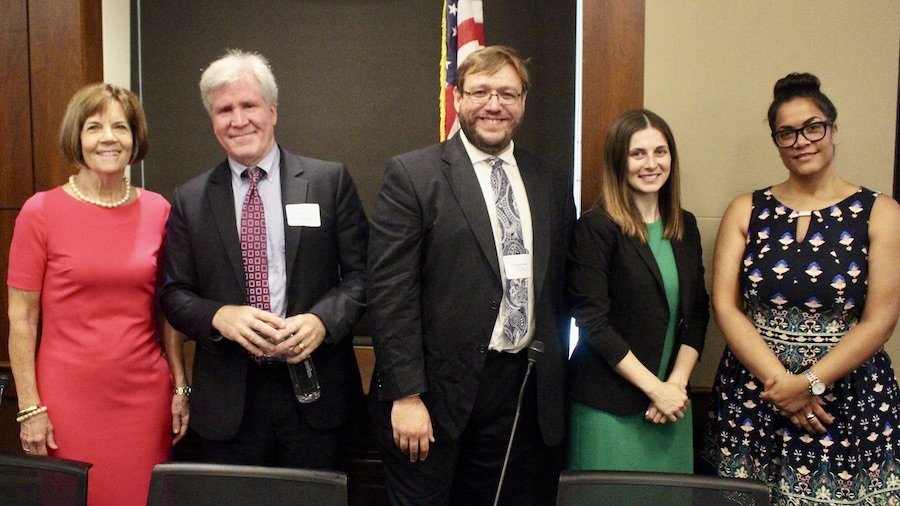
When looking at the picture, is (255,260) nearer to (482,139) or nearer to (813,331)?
(482,139)

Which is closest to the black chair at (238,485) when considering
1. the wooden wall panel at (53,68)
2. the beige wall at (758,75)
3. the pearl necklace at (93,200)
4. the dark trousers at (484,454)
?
the dark trousers at (484,454)

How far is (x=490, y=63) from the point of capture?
5.95ft

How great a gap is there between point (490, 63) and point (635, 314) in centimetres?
79

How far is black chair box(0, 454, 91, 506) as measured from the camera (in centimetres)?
127

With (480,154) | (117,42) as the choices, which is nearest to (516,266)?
(480,154)

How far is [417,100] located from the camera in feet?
10.8

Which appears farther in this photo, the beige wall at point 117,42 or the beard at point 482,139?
the beige wall at point 117,42

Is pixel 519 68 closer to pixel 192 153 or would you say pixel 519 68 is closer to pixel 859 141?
pixel 859 141

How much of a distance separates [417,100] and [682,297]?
180cm

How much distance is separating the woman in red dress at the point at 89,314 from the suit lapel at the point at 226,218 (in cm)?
28

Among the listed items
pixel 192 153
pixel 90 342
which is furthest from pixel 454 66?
pixel 90 342

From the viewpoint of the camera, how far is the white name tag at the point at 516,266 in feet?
5.99

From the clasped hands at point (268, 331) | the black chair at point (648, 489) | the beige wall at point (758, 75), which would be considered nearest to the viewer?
the black chair at point (648, 489)

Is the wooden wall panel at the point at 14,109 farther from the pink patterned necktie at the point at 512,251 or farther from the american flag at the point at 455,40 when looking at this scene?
the pink patterned necktie at the point at 512,251
